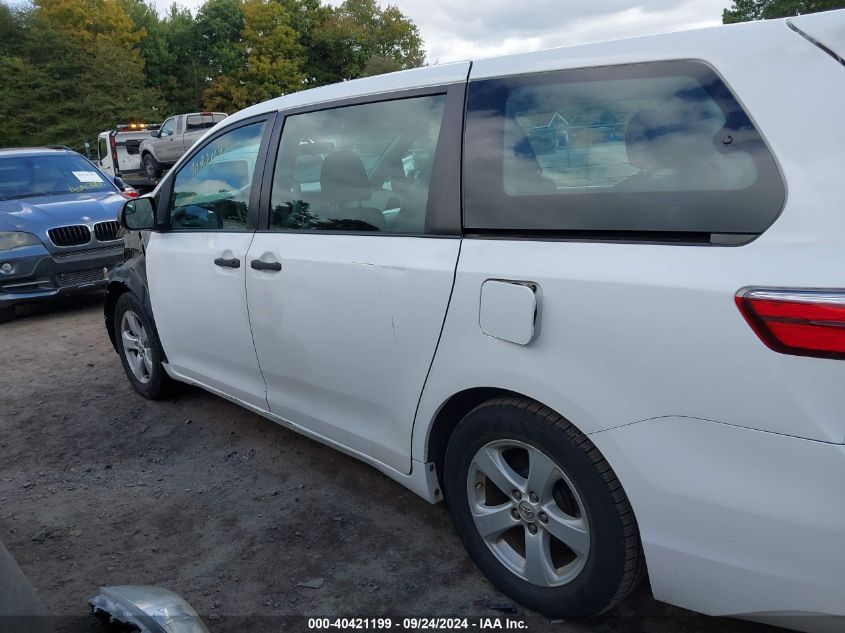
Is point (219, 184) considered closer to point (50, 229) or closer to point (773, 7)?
point (50, 229)

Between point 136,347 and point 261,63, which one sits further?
point 261,63

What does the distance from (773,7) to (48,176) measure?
135 feet

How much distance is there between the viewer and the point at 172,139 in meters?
22.5

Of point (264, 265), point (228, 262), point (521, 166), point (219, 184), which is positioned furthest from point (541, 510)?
point (219, 184)

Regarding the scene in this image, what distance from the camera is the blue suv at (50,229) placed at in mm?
6906

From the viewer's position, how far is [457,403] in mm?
2406

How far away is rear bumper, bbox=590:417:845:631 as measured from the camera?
1.57 metres

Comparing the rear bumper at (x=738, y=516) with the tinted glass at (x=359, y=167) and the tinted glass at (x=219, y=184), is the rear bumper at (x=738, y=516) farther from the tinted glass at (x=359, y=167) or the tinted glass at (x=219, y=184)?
the tinted glass at (x=219, y=184)

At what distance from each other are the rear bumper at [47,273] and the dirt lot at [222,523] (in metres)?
2.66

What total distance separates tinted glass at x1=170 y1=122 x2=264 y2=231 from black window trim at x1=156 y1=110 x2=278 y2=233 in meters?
0.02

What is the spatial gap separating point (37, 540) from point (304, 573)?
130 cm

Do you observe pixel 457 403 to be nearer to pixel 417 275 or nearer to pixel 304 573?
pixel 417 275

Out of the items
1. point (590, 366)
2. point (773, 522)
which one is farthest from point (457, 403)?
point (773, 522)

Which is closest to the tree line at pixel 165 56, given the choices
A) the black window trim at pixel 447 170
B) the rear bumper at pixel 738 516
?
the black window trim at pixel 447 170
